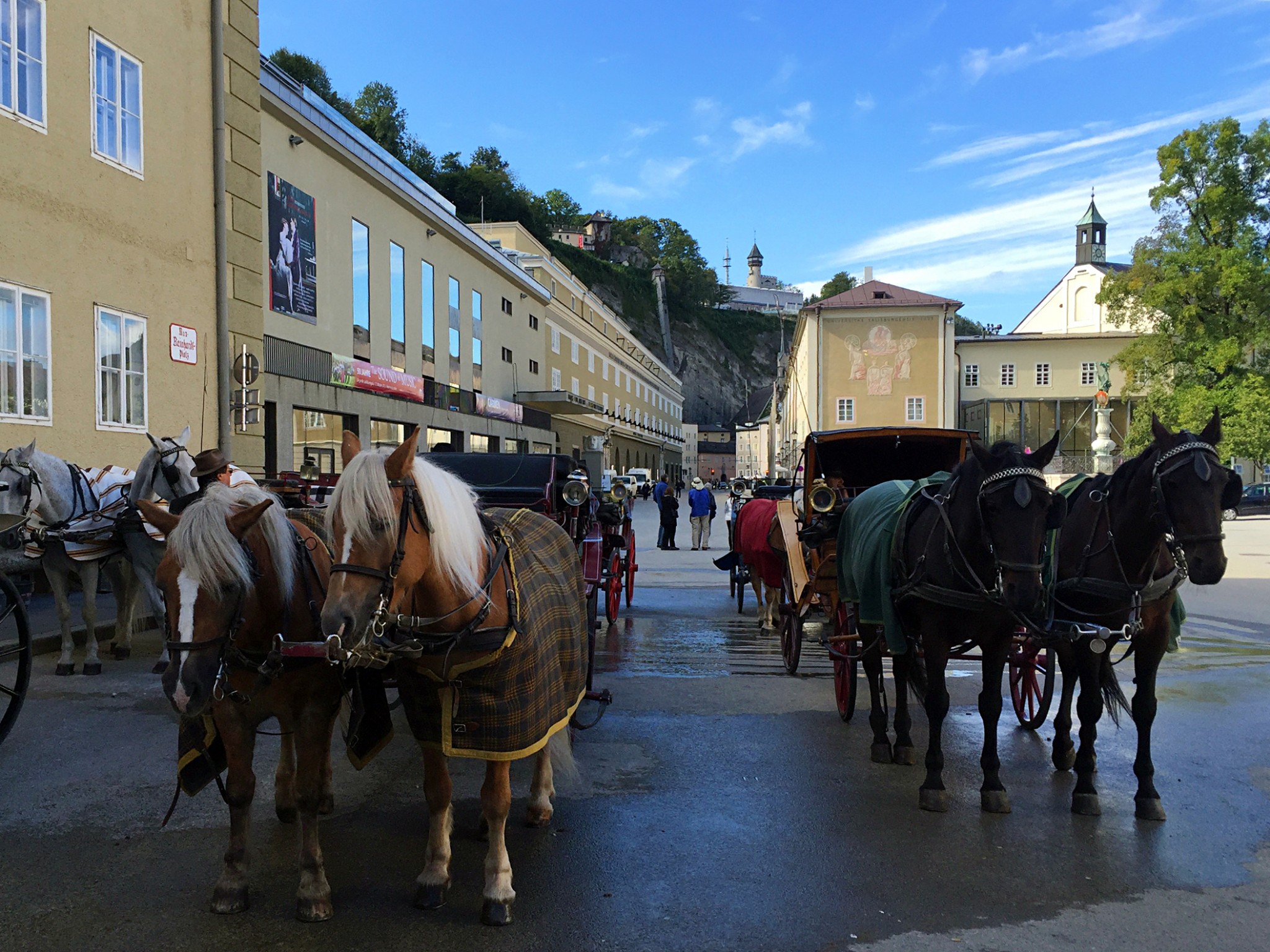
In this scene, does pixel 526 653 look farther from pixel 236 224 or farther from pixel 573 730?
pixel 236 224

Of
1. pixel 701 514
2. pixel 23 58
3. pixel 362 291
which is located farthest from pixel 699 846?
pixel 362 291

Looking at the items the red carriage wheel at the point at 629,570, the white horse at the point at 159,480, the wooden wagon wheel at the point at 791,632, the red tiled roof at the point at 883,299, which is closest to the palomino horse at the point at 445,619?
the wooden wagon wheel at the point at 791,632

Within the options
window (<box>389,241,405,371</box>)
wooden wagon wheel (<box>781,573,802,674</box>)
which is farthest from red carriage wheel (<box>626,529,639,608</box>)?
window (<box>389,241,405,371</box>)

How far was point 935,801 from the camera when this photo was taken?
4473 millimetres

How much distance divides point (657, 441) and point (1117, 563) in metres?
73.1

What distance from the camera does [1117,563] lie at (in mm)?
4664

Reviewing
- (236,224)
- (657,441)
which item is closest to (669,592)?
(236,224)

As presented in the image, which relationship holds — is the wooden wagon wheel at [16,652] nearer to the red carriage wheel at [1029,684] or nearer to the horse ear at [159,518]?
the horse ear at [159,518]

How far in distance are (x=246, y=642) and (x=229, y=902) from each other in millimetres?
1024

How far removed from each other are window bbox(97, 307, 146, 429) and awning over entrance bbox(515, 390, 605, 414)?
1071 inches

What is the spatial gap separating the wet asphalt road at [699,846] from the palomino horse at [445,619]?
459 mm

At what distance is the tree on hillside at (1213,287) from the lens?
35906mm

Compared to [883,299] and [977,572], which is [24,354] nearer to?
[977,572]

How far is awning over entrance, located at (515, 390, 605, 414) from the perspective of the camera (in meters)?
39.2
